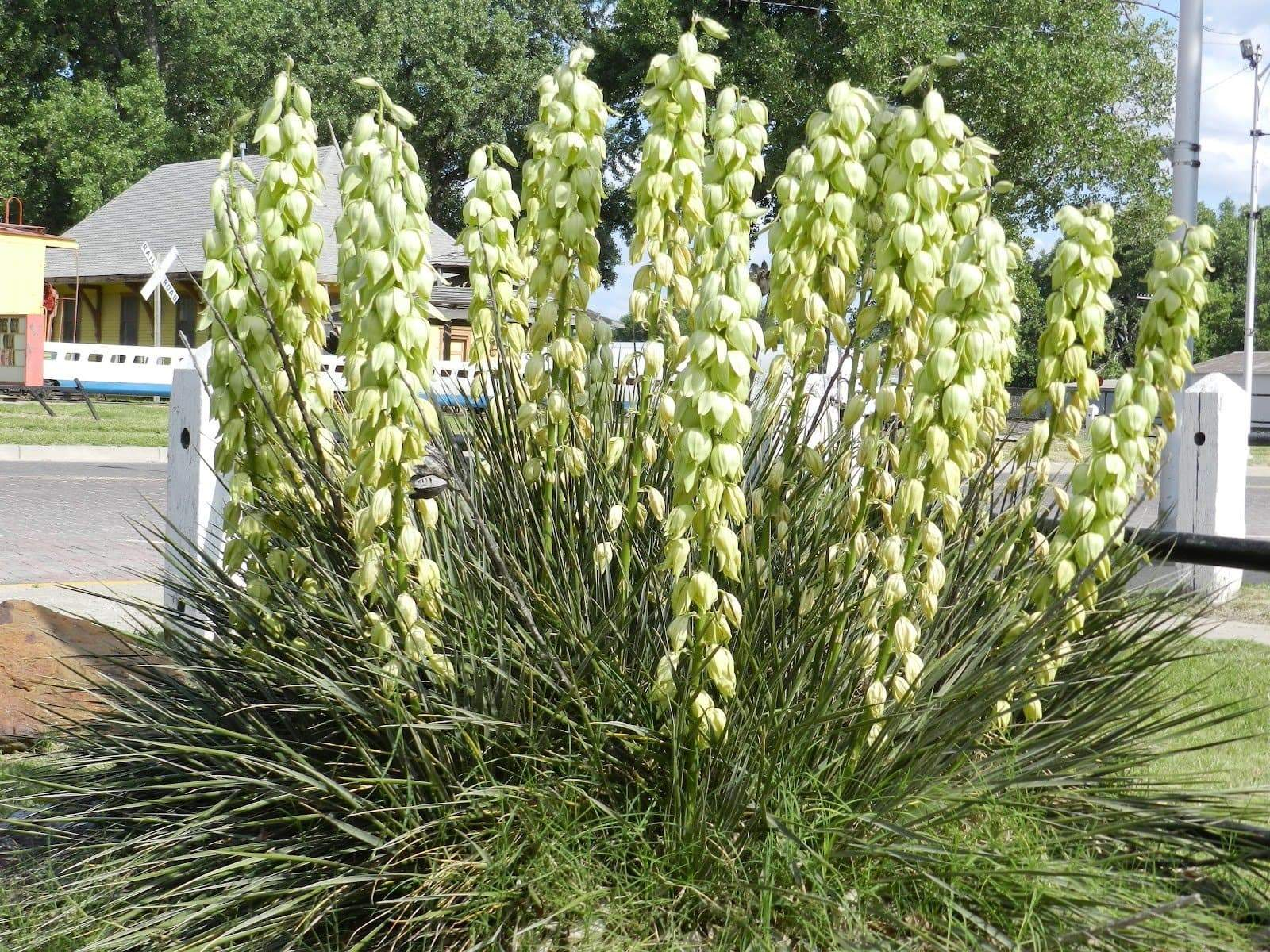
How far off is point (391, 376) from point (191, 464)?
7.78ft

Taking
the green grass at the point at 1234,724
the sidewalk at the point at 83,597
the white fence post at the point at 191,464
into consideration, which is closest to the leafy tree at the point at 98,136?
the sidewalk at the point at 83,597

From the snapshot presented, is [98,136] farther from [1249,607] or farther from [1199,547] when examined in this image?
[1199,547]

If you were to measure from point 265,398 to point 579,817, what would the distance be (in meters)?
1.19

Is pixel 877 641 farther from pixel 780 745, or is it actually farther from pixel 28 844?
pixel 28 844

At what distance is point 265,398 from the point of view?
10.0 ft

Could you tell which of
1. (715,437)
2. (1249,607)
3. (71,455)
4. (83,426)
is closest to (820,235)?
(715,437)

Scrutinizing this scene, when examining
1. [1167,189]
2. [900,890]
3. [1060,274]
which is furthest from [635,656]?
[1167,189]

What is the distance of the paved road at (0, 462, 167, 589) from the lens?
28.0 ft

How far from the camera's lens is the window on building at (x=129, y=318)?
37469 millimetres

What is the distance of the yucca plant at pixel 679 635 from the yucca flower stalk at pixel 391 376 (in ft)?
0.04

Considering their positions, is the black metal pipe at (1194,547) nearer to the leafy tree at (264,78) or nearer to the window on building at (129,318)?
the window on building at (129,318)

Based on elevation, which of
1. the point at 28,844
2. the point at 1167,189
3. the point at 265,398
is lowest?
the point at 28,844

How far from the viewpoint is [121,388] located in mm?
29000

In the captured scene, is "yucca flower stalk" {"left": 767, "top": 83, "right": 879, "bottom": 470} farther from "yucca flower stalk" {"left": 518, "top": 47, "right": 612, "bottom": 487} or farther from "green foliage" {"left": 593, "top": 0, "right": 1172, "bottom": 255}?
"green foliage" {"left": 593, "top": 0, "right": 1172, "bottom": 255}
